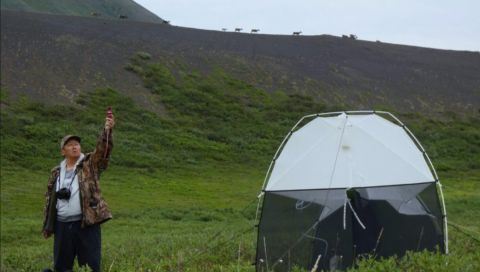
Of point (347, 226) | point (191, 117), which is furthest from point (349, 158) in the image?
point (191, 117)

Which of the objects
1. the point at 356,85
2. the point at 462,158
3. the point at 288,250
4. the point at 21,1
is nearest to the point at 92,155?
the point at 288,250

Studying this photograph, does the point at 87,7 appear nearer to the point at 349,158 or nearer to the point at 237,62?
the point at 237,62

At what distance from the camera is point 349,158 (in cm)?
793

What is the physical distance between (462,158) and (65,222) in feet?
116

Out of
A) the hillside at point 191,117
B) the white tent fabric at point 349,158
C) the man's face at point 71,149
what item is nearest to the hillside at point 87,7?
the hillside at point 191,117

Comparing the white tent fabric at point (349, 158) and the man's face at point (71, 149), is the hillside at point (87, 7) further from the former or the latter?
the man's face at point (71, 149)

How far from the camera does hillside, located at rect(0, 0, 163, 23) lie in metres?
92.9

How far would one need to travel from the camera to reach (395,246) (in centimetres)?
771

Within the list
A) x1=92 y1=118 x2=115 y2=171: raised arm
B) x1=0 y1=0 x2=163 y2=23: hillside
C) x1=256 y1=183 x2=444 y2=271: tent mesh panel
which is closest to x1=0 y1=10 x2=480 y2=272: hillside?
x1=256 y1=183 x2=444 y2=271: tent mesh panel

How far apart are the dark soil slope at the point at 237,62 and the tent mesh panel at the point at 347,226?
93.8ft

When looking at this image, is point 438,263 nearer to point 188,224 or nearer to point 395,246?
point 395,246

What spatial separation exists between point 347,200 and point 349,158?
2.20 ft

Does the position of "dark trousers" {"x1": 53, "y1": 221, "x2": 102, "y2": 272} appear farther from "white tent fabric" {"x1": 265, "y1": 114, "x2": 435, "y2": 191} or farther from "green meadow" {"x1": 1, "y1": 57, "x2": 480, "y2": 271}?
"white tent fabric" {"x1": 265, "y1": 114, "x2": 435, "y2": 191}

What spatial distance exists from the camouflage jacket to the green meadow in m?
1.08
